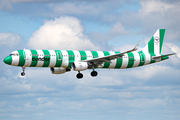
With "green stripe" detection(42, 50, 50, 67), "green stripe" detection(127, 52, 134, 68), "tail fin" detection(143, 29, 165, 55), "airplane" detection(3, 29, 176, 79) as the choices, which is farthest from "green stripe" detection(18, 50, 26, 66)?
"tail fin" detection(143, 29, 165, 55)

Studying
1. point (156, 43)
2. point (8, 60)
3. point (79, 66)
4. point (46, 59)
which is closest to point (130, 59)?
point (156, 43)

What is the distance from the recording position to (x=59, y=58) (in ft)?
201

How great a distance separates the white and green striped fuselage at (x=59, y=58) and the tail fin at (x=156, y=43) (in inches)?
189

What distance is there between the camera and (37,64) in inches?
2365

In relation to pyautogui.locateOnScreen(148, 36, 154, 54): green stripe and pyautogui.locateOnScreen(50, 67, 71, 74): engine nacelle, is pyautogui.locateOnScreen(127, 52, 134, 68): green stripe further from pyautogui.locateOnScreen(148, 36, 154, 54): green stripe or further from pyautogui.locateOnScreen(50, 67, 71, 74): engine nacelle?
pyautogui.locateOnScreen(50, 67, 71, 74): engine nacelle

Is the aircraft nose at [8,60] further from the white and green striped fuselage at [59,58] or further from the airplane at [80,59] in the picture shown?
the white and green striped fuselage at [59,58]

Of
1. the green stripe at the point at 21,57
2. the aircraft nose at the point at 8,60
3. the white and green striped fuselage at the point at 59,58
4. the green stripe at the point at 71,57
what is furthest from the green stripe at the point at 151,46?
the aircraft nose at the point at 8,60

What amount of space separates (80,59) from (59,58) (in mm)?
4129

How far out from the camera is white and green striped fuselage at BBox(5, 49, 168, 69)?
59.1 meters

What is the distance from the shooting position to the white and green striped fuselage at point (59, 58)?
59094 millimetres

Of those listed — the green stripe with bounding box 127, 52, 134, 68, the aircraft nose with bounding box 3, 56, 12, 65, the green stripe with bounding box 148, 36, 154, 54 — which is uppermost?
the green stripe with bounding box 148, 36, 154, 54

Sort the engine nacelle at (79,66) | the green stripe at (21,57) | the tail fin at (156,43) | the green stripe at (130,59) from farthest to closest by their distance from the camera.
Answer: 1. the tail fin at (156,43)
2. the green stripe at (130,59)
3. the engine nacelle at (79,66)
4. the green stripe at (21,57)

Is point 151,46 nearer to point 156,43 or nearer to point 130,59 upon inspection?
point 156,43

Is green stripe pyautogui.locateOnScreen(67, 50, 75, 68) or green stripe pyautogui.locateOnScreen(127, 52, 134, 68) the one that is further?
green stripe pyautogui.locateOnScreen(127, 52, 134, 68)
